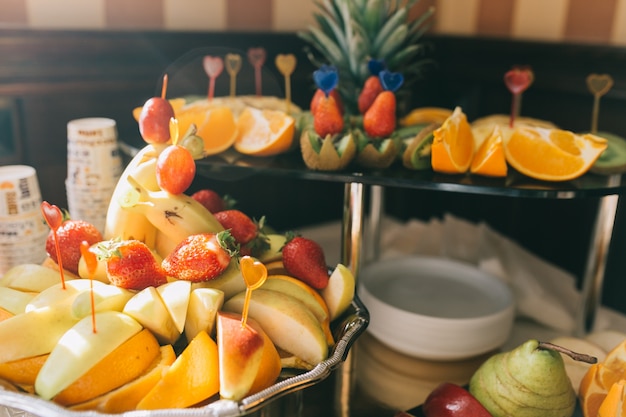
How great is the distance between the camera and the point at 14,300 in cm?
63

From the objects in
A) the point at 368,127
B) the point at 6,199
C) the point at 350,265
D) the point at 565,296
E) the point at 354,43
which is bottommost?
the point at 565,296

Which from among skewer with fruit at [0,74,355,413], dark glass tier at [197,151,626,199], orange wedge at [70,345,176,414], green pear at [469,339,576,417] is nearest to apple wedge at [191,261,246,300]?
skewer with fruit at [0,74,355,413]

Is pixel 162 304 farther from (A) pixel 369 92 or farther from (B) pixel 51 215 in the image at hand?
(A) pixel 369 92

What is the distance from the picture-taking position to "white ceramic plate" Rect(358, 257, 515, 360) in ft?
2.71

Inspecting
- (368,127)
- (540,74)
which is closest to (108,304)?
(368,127)

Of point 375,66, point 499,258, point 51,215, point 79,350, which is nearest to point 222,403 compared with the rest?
point 79,350

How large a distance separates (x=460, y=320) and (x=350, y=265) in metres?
0.18

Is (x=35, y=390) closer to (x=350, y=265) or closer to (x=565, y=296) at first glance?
(x=350, y=265)

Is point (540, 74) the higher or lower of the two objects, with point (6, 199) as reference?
higher

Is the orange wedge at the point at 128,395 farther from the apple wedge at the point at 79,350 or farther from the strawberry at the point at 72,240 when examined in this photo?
the strawberry at the point at 72,240

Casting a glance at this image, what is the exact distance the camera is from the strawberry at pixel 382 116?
88cm

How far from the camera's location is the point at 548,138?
0.85 metres

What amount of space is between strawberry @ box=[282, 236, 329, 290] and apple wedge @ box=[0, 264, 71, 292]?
274mm

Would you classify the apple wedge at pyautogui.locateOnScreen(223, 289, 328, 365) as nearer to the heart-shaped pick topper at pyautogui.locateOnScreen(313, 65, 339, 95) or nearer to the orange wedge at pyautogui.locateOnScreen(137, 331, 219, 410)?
the orange wedge at pyautogui.locateOnScreen(137, 331, 219, 410)
